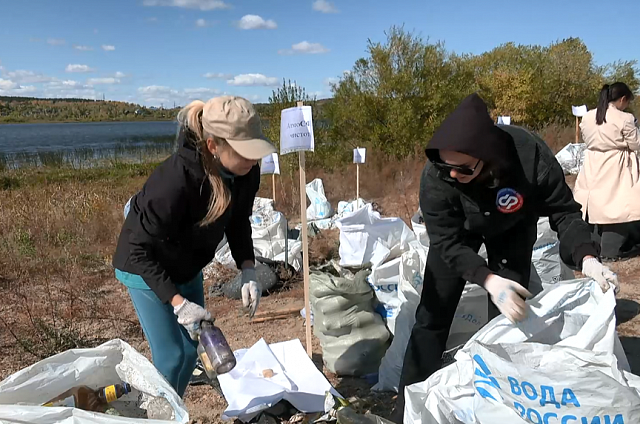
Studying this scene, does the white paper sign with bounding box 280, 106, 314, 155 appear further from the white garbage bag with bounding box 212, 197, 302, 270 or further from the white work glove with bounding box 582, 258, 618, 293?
the white garbage bag with bounding box 212, 197, 302, 270

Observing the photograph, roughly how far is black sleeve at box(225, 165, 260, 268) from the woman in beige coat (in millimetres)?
3763

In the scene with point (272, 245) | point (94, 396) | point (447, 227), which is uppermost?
point (447, 227)

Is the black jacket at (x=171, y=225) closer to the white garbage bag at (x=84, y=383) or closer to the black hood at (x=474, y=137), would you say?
the white garbage bag at (x=84, y=383)

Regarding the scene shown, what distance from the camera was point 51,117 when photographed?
77188mm

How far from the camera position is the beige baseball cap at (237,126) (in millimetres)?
1668

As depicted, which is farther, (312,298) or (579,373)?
(312,298)

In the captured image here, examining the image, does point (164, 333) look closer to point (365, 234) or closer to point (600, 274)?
point (600, 274)

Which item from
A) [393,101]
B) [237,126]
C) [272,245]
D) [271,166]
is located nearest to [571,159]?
[393,101]

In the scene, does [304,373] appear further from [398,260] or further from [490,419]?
[490,419]

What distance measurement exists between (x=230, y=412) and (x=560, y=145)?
35.6 ft

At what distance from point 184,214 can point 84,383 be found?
0.69 metres

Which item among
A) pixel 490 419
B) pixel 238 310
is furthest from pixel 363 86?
pixel 490 419

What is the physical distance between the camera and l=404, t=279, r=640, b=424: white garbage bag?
4.58ft

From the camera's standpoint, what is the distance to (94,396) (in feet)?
5.71
